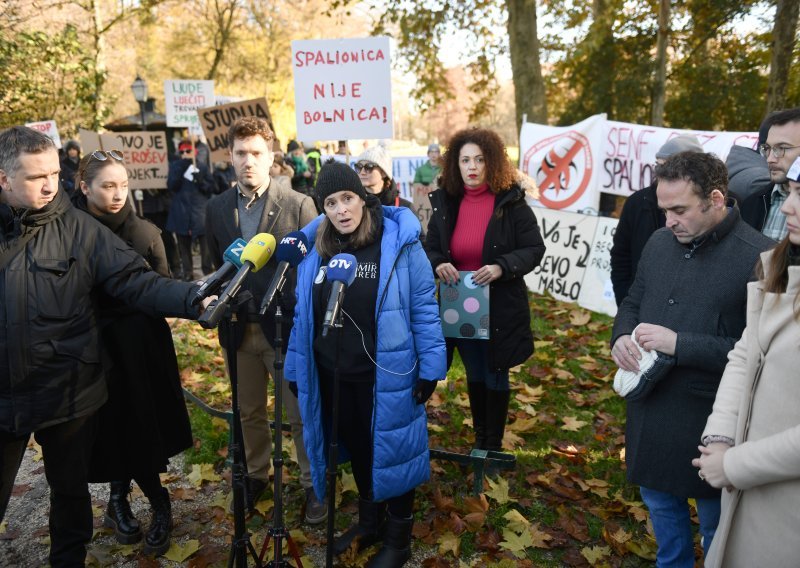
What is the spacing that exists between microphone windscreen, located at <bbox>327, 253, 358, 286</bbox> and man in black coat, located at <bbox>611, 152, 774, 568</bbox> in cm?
123

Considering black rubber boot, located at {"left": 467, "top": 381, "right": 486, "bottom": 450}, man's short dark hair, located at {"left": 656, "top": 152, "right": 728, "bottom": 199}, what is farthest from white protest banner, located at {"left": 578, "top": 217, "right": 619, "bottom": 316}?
man's short dark hair, located at {"left": 656, "top": 152, "right": 728, "bottom": 199}

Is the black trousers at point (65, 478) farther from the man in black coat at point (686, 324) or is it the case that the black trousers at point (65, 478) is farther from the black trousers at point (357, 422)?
the man in black coat at point (686, 324)

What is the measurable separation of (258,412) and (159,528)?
0.86 metres

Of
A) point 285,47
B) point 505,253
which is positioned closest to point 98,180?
point 505,253

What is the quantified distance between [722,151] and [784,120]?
504 centimetres

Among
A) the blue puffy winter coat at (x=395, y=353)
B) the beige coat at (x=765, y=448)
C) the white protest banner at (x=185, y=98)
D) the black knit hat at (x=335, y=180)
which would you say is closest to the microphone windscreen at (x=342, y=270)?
the blue puffy winter coat at (x=395, y=353)

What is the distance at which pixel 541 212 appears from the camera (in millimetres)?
9492

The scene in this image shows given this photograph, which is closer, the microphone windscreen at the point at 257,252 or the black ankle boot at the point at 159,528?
the microphone windscreen at the point at 257,252

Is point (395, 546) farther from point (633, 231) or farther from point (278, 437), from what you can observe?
point (633, 231)

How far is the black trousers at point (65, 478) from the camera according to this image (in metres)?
3.04

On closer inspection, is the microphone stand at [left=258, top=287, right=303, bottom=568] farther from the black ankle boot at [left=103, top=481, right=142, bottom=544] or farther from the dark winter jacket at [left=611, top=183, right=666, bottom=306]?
the dark winter jacket at [left=611, top=183, right=666, bottom=306]

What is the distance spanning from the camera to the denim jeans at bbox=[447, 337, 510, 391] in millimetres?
4348

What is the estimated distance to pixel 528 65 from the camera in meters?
12.9

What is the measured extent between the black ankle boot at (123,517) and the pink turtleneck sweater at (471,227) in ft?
8.17
